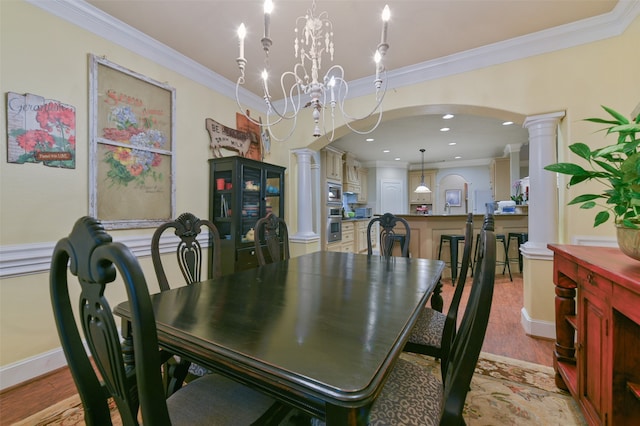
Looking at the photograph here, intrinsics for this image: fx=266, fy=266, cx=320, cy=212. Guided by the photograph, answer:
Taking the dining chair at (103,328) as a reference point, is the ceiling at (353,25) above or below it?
above

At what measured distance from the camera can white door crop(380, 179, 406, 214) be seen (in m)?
7.90

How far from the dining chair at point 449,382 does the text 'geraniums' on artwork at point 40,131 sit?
8.21ft

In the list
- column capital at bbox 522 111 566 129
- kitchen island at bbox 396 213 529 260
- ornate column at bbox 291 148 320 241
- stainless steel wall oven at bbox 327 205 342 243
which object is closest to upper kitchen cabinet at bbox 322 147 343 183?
stainless steel wall oven at bbox 327 205 342 243

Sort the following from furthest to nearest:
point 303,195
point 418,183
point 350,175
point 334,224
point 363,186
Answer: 1. point 418,183
2. point 363,186
3. point 350,175
4. point 334,224
5. point 303,195

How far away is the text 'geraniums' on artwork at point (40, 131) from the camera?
1.71 m

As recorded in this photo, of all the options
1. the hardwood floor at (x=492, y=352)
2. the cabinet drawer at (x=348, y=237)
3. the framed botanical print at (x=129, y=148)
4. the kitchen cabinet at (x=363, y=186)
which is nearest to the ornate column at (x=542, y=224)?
the hardwood floor at (x=492, y=352)

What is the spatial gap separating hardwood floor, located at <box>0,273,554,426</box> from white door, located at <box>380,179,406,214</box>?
182 inches

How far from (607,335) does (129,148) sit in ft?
10.7

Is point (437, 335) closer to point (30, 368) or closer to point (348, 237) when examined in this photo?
point (30, 368)

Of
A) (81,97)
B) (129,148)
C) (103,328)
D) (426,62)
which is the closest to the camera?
(103,328)

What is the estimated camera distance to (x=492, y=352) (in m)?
2.14

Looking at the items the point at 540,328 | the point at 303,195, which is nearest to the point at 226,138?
the point at 303,195

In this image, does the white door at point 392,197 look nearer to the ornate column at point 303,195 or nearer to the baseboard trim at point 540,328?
the ornate column at point 303,195

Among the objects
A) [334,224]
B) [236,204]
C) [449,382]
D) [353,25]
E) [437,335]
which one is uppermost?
[353,25]
